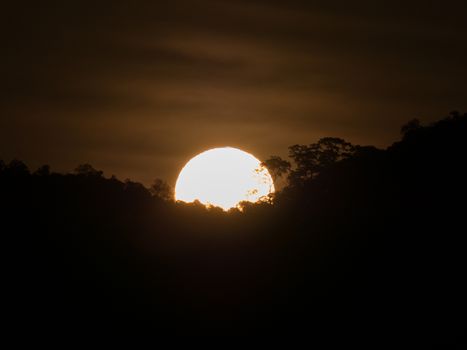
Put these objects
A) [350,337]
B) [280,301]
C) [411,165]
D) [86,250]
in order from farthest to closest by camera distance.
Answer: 1. [411,165]
2. [86,250]
3. [280,301]
4. [350,337]

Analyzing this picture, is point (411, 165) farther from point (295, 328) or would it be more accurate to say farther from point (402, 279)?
point (295, 328)

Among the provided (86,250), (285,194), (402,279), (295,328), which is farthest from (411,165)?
(86,250)

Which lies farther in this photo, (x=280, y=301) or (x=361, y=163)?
(x=361, y=163)

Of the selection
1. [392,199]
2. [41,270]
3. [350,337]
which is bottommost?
[350,337]

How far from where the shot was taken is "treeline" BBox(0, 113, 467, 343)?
5544 cm

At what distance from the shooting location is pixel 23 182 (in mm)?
69000

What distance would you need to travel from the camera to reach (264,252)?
2454 inches

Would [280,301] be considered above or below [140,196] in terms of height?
below

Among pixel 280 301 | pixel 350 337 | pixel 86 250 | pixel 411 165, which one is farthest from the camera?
pixel 411 165

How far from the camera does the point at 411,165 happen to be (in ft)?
226

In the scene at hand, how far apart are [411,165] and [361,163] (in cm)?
396

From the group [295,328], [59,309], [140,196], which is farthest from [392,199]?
[59,309]

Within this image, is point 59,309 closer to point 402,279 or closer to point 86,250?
point 86,250

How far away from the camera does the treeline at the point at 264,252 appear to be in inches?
2183
